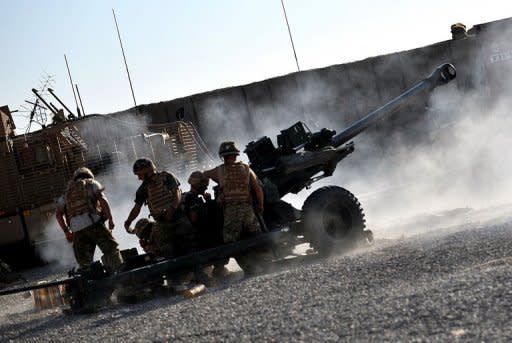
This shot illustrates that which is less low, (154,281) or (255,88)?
(255,88)

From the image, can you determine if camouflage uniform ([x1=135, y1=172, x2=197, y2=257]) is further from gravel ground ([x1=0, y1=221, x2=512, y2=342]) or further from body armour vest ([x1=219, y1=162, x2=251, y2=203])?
gravel ground ([x1=0, y1=221, x2=512, y2=342])

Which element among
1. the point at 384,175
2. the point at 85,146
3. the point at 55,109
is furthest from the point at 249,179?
the point at 384,175

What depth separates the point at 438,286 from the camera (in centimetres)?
642

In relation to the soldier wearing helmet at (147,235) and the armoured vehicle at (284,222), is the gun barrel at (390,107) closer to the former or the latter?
the armoured vehicle at (284,222)

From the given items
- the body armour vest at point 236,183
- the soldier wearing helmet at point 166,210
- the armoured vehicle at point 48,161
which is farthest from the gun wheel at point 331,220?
the armoured vehicle at point 48,161

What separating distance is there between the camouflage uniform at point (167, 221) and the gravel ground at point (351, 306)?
839 millimetres

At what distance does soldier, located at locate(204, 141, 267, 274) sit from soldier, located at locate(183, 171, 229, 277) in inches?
14.2

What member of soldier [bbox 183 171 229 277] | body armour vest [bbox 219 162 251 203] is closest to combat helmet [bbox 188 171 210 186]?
soldier [bbox 183 171 229 277]

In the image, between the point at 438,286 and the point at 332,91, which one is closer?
the point at 438,286

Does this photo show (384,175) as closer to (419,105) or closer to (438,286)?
(419,105)

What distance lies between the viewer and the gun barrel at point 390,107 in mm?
11306

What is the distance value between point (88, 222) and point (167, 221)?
823 millimetres

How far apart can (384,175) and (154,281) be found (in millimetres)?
13184

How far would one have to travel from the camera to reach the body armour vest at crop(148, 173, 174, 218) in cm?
967
